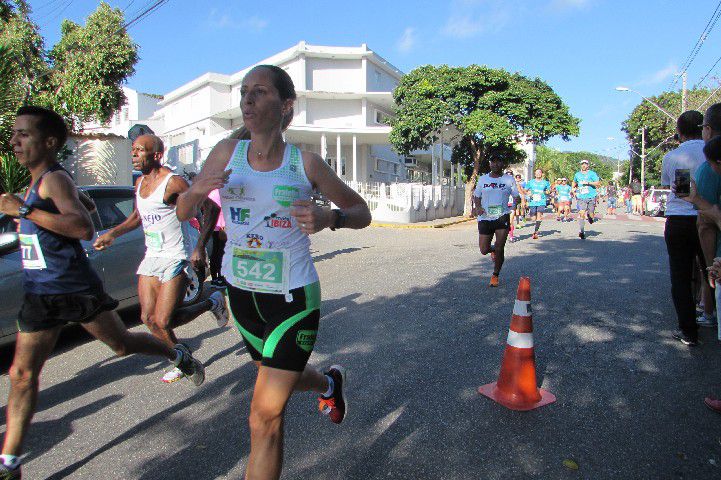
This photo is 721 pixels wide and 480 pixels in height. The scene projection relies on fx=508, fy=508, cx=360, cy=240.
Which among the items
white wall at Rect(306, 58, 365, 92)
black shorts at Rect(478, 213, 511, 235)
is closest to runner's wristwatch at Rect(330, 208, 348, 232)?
black shorts at Rect(478, 213, 511, 235)

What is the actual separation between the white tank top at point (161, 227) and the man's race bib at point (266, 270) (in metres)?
1.78

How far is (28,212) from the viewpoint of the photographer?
107 inches

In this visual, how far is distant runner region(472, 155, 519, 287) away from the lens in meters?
Answer: 7.42

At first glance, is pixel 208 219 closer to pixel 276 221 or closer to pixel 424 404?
pixel 276 221

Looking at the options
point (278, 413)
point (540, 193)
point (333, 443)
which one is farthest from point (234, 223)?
point (540, 193)

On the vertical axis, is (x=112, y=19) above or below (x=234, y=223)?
above

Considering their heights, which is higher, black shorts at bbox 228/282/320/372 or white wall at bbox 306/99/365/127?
white wall at bbox 306/99/365/127

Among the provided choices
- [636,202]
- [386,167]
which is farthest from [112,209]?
[636,202]

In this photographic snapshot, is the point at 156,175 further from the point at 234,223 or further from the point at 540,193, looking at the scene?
the point at 540,193

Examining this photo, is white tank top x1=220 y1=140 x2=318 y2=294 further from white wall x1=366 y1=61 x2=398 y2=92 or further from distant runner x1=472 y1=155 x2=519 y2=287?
white wall x1=366 y1=61 x2=398 y2=92

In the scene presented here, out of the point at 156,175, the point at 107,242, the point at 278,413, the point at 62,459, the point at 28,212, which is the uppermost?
the point at 156,175

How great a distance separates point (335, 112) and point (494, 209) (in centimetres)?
2338

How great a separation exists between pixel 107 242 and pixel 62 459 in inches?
56.5

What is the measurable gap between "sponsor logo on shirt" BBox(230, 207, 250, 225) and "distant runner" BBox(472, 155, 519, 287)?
5.56 meters
